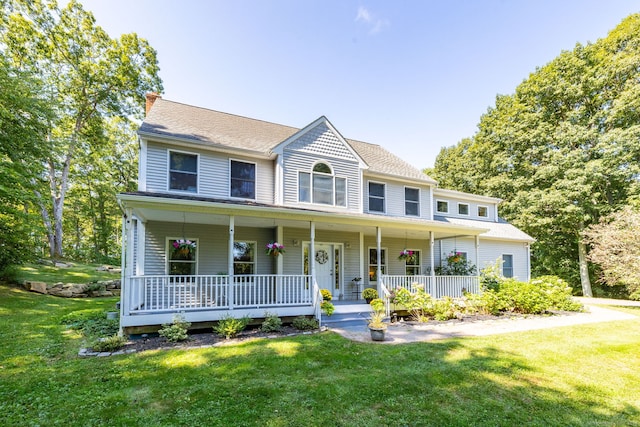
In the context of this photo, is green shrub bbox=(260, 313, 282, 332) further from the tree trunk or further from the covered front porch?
the tree trunk

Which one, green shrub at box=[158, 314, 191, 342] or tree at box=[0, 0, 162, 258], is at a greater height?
tree at box=[0, 0, 162, 258]

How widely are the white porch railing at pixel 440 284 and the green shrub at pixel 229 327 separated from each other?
4.98 meters

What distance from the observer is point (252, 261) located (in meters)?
10.4

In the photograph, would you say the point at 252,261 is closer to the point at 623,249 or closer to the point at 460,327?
the point at 460,327

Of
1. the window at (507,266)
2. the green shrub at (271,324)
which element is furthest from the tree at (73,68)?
the window at (507,266)

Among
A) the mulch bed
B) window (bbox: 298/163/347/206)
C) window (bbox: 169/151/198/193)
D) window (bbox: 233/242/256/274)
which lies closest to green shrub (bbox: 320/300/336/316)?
the mulch bed

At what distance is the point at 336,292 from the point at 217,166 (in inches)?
255

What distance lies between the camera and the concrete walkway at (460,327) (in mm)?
7280

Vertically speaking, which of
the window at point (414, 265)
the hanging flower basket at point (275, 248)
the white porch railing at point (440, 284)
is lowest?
the white porch railing at point (440, 284)

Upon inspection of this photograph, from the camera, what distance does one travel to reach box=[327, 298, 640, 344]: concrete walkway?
7.28m

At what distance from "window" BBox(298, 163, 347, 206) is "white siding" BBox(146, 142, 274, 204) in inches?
46.6

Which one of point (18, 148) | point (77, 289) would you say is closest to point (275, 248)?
point (77, 289)

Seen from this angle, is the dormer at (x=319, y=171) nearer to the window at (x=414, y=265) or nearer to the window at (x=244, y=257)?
the window at (x=244, y=257)

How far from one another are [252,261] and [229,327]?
362cm
